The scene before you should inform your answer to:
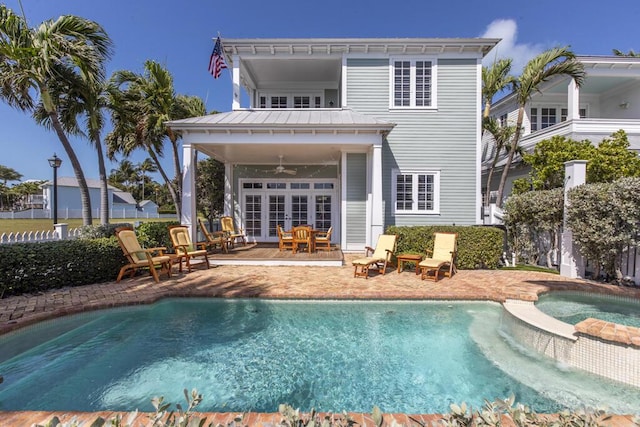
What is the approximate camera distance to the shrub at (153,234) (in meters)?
8.90

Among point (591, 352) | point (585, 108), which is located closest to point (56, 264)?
point (591, 352)

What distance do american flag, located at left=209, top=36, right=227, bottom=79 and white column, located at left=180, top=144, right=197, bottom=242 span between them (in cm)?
338

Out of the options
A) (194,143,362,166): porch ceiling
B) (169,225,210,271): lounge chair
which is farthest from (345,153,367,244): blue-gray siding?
(169,225,210,271): lounge chair

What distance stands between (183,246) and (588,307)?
9225 mm

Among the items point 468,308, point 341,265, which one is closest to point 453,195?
point 341,265

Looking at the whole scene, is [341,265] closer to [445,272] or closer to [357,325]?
[445,272]

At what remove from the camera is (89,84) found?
8445 millimetres

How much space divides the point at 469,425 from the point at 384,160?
10480 mm

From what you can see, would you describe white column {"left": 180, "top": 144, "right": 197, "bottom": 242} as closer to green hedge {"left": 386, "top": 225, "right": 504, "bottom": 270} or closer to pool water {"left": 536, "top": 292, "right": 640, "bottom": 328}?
green hedge {"left": 386, "top": 225, "right": 504, "bottom": 270}

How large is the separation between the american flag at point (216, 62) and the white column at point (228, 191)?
3736 millimetres

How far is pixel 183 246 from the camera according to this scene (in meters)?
7.88

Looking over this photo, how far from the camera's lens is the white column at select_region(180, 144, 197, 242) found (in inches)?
359

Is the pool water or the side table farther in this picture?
the side table

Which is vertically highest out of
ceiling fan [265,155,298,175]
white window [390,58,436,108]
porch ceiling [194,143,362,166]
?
white window [390,58,436,108]
